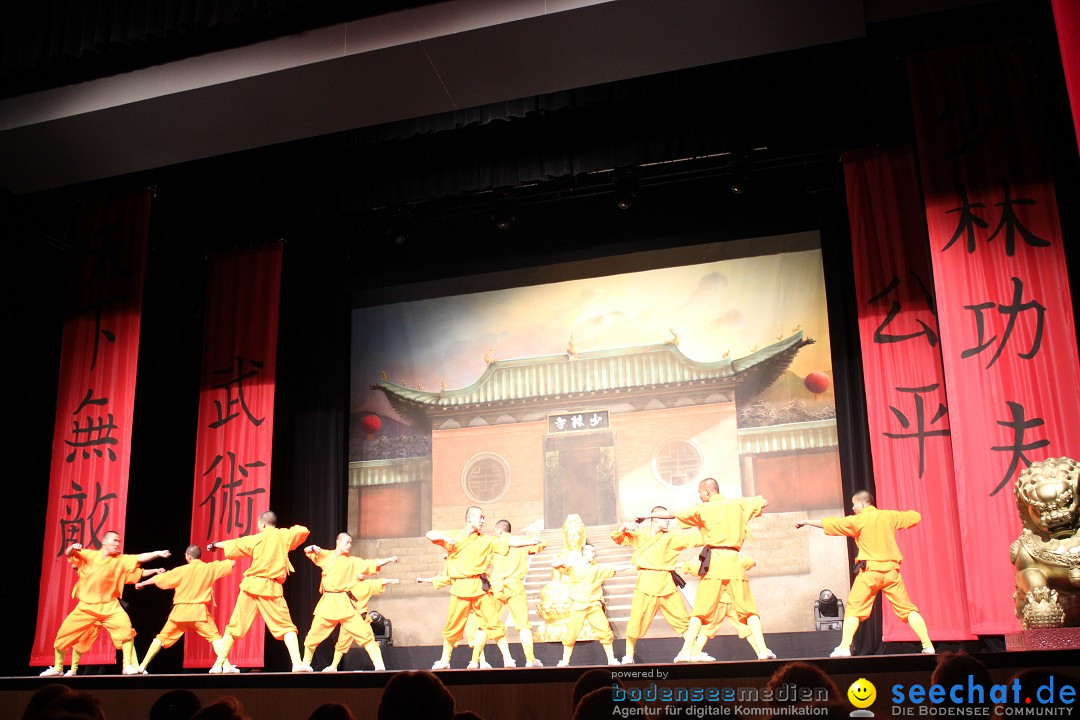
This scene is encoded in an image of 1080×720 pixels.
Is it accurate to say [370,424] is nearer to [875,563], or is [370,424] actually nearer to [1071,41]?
[875,563]

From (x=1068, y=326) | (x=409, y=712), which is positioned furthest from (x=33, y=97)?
(x=1068, y=326)

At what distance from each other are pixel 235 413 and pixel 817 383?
17.3 feet

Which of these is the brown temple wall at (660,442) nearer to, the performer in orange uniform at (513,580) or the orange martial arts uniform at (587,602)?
the orange martial arts uniform at (587,602)

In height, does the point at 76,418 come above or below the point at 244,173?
below

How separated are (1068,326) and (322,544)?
637 cm

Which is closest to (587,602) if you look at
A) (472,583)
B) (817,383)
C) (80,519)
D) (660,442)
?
(472,583)

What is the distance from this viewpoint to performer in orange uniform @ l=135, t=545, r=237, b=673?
7.25 meters

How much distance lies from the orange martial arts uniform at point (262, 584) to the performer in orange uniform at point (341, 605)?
267 mm

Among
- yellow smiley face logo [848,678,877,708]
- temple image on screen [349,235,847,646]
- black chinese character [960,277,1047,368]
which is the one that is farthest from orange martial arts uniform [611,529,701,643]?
yellow smiley face logo [848,678,877,708]

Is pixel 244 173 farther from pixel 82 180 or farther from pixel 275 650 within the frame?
pixel 275 650

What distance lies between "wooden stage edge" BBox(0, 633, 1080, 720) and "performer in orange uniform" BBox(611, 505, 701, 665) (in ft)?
7.52

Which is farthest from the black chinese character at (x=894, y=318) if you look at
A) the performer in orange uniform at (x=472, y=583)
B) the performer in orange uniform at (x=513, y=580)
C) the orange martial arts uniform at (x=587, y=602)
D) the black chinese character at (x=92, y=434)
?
the black chinese character at (x=92, y=434)

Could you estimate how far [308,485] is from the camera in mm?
8773

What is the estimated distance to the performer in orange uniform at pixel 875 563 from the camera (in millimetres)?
6293
